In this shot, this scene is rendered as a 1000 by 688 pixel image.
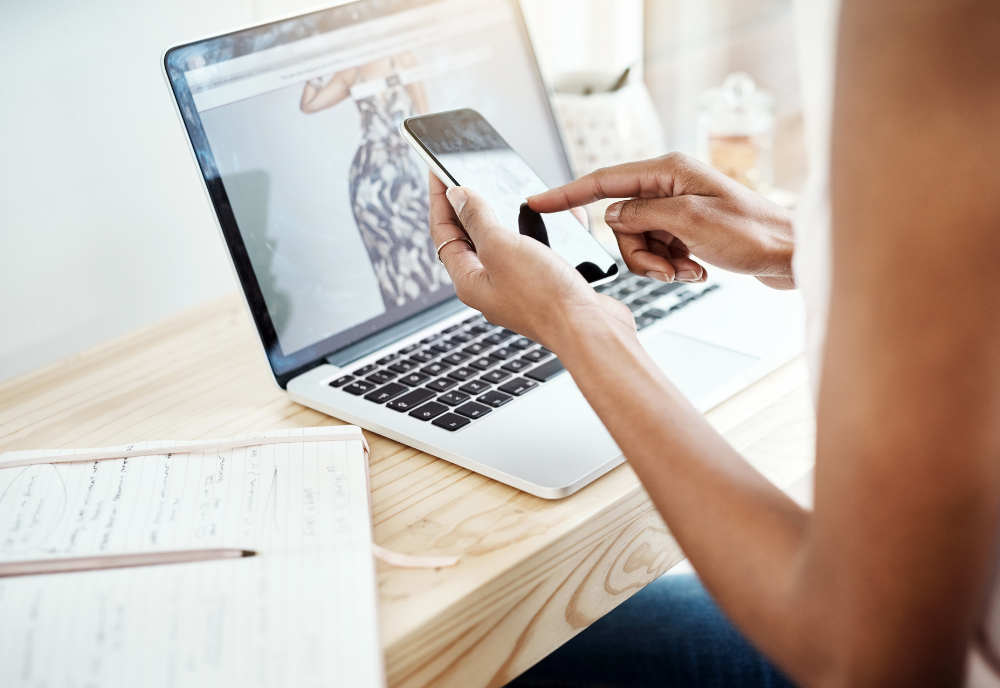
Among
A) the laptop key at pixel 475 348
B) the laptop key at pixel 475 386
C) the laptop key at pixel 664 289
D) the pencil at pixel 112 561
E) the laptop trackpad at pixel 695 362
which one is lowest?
the laptop trackpad at pixel 695 362

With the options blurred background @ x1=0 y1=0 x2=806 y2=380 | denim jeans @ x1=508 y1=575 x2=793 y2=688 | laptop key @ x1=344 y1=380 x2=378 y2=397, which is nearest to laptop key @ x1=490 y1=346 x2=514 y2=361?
laptop key @ x1=344 y1=380 x2=378 y2=397

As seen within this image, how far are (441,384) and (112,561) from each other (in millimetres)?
269

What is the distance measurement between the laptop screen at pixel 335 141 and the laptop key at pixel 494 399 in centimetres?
16

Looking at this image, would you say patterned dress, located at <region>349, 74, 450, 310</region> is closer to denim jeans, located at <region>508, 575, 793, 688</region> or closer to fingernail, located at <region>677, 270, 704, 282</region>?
fingernail, located at <region>677, 270, 704, 282</region>

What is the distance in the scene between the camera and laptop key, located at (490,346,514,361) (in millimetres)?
652

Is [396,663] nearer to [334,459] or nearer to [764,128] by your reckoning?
[334,459]

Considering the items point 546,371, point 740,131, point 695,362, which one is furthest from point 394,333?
point 740,131

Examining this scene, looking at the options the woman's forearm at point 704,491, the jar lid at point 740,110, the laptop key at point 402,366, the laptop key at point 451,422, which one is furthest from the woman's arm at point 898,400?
the jar lid at point 740,110

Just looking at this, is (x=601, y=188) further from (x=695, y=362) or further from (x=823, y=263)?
(x=823, y=263)

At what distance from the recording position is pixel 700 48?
1.28 m

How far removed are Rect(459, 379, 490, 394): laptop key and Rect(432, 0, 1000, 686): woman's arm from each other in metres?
0.24

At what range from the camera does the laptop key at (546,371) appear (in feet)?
2.02

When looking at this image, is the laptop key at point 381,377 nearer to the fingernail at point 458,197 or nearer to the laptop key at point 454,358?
the laptop key at point 454,358

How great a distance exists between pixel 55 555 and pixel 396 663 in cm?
19
